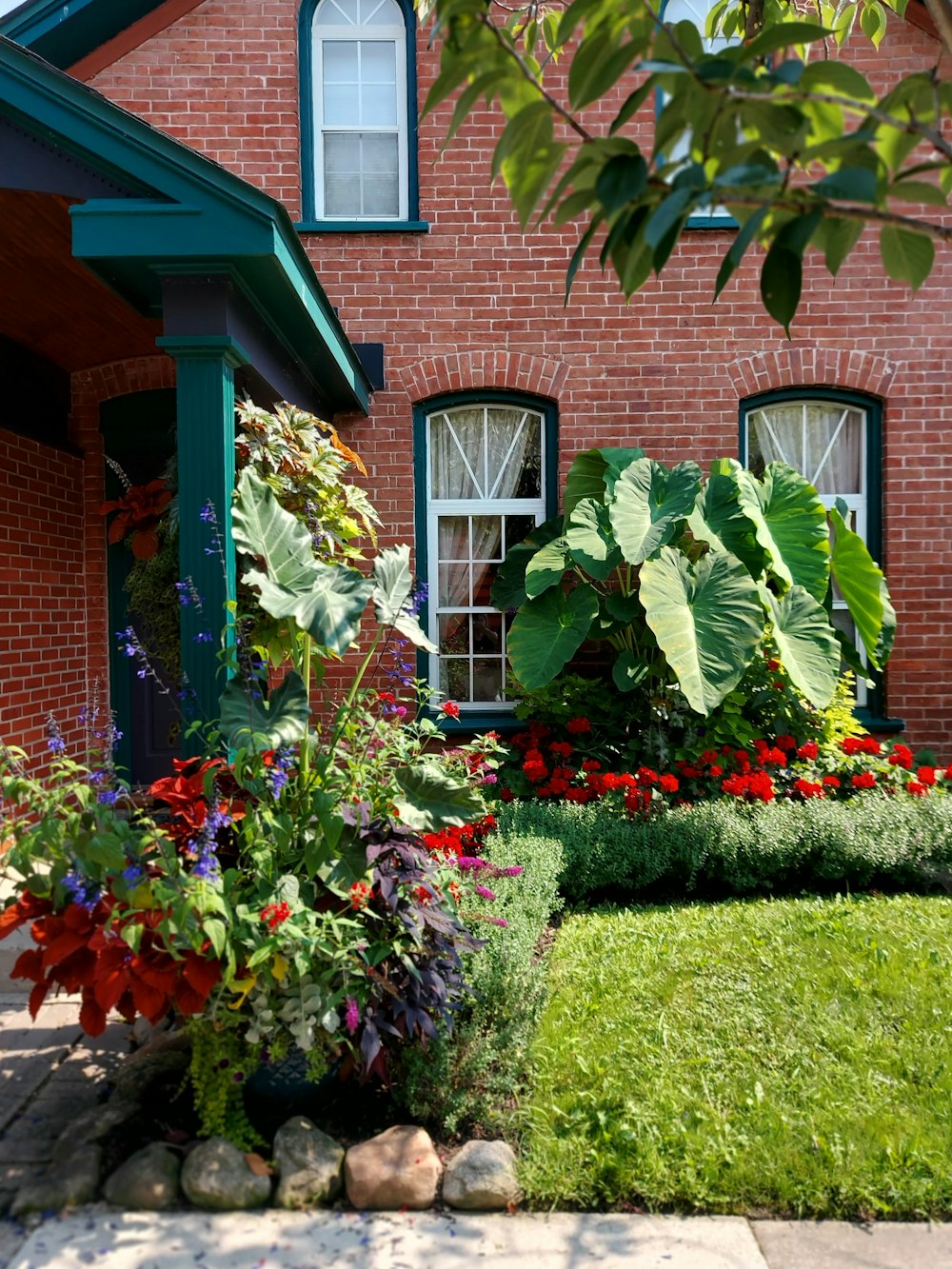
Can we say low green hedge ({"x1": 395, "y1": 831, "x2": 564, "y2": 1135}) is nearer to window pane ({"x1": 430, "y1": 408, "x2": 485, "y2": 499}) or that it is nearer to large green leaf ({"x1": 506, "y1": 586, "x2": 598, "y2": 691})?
large green leaf ({"x1": 506, "y1": 586, "x2": 598, "y2": 691})

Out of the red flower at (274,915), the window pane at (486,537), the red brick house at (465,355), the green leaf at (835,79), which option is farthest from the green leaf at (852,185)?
the window pane at (486,537)

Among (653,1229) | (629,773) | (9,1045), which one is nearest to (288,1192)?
(653,1229)

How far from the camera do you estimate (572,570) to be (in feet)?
19.0

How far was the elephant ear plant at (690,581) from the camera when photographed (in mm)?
4785

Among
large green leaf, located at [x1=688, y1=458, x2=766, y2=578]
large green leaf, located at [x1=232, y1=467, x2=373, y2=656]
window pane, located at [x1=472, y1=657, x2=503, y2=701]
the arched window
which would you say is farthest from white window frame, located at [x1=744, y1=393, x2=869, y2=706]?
large green leaf, located at [x1=232, y1=467, x2=373, y2=656]

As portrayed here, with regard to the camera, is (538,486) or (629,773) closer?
(629,773)

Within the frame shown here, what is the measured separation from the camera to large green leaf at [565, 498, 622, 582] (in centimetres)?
501

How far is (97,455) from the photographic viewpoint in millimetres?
6129

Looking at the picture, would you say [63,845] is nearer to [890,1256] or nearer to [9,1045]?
[9,1045]

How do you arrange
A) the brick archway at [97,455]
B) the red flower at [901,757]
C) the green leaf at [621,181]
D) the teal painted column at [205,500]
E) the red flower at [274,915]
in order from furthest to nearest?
the brick archway at [97,455], the red flower at [901,757], the teal painted column at [205,500], the red flower at [274,915], the green leaf at [621,181]

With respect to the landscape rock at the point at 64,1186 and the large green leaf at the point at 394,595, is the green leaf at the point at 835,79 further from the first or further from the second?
the landscape rock at the point at 64,1186

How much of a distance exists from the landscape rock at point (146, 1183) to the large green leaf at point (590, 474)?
13.4 feet

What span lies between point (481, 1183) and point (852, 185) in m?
2.32

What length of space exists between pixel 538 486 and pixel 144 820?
4.17 meters
